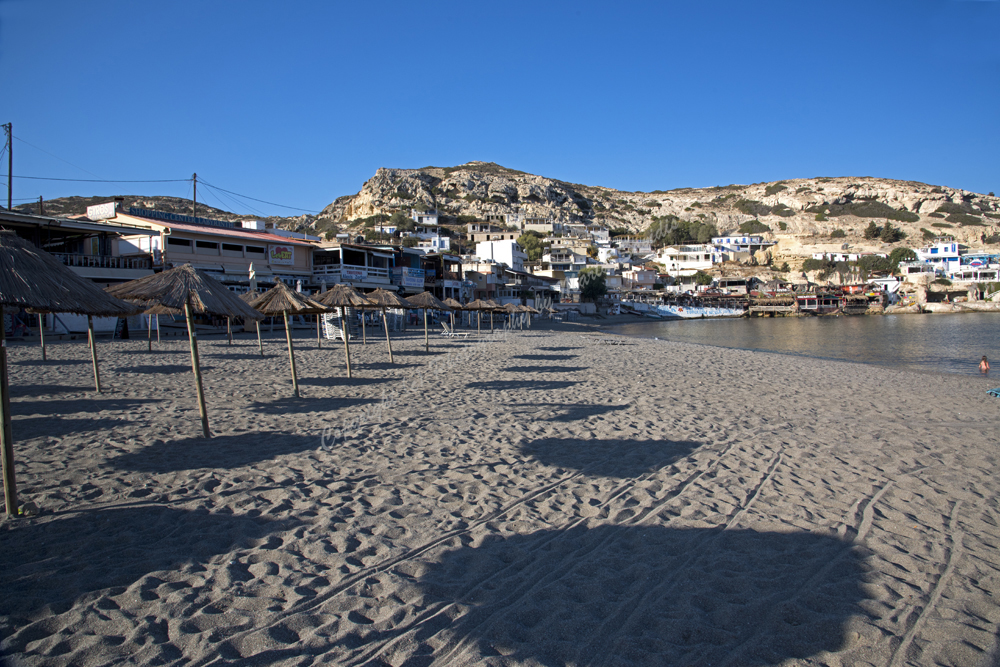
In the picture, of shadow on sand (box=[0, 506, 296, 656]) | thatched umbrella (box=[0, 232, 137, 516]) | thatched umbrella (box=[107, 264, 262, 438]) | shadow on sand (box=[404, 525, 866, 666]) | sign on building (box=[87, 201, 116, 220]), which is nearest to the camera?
shadow on sand (box=[404, 525, 866, 666])

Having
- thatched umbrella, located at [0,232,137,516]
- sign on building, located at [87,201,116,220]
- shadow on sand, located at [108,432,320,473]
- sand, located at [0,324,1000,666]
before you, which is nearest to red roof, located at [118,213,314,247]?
sign on building, located at [87,201,116,220]

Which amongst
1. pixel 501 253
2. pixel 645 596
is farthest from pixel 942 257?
pixel 645 596

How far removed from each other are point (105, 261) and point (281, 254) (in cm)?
980

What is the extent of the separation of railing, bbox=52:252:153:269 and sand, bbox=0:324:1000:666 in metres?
19.0

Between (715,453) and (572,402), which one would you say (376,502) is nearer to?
(715,453)

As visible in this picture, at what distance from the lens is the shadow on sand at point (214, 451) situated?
593 cm

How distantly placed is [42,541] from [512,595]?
360 centimetres

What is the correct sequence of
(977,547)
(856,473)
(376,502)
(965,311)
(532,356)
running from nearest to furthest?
(977,547) → (376,502) → (856,473) → (532,356) → (965,311)

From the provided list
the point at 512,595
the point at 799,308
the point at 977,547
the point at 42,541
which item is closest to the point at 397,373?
the point at 42,541

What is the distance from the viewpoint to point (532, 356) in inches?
720

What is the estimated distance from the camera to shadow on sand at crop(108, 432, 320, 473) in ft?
19.5

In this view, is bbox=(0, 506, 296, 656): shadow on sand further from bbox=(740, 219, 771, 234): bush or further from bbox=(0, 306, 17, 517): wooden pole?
bbox=(740, 219, 771, 234): bush

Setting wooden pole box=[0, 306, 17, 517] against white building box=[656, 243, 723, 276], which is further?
white building box=[656, 243, 723, 276]

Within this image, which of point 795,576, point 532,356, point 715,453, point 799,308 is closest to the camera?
point 795,576
